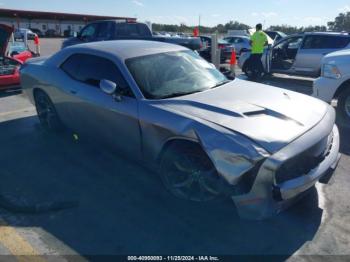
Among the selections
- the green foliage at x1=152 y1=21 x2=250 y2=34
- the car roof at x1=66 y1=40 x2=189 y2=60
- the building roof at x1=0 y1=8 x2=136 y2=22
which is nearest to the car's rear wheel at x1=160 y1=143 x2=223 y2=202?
the car roof at x1=66 y1=40 x2=189 y2=60

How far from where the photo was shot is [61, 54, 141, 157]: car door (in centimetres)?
384

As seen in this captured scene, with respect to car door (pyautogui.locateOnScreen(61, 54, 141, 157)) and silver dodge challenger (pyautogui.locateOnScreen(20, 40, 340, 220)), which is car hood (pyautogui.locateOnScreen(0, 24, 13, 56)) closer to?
silver dodge challenger (pyautogui.locateOnScreen(20, 40, 340, 220))

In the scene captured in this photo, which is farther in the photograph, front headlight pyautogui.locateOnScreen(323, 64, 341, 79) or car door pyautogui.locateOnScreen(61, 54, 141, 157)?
front headlight pyautogui.locateOnScreen(323, 64, 341, 79)

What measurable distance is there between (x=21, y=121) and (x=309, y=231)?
5.39 metres

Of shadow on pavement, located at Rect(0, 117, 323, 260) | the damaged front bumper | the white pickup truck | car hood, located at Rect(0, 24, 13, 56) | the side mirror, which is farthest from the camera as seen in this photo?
car hood, located at Rect(0, 24, 13, 56)

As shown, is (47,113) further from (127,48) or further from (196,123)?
(196,123)

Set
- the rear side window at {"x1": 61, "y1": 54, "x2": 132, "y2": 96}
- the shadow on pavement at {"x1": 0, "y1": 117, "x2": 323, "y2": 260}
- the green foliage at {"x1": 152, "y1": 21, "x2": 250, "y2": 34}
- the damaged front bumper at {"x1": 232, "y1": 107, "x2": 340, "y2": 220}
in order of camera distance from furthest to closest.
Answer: the green foliage at {"x1": 152, "y1": 21, "x2": 250, "y2": 34} < the rear side window at {"x1": 61, "y1": 54, "x2": 132, "y2": 96} < the shadow on pavement at {"x1": 0, "y1": 117, "x2": 323, "y2": 260} < the damaged front bumper at {"x1": 232, "y1": 107, "x2": 340, "y2": 220}

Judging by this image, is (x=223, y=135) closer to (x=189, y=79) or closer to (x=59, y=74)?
(x=189, y=79)

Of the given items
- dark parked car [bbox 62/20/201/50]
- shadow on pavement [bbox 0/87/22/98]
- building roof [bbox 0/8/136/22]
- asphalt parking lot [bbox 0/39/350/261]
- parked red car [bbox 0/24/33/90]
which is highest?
building roof [bbox 0/8/136/22]

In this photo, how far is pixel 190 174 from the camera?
11.3 feet

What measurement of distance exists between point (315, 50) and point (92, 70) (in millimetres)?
8126

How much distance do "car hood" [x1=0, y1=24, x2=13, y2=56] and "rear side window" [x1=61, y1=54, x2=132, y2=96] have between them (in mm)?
4319

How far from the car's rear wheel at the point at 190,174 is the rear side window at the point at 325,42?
28.4ft

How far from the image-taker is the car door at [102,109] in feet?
12.6
